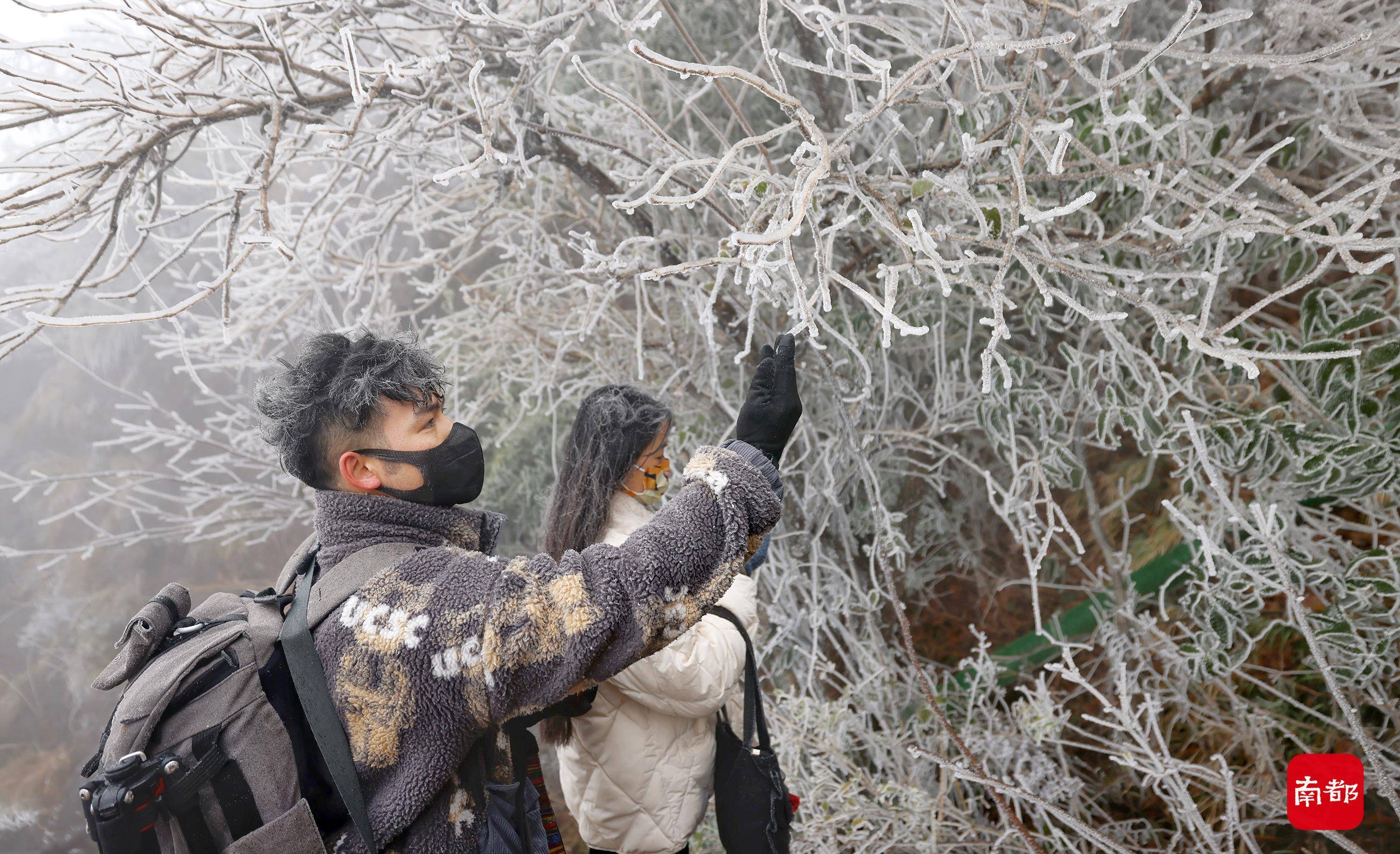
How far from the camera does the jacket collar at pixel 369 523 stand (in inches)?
45.3

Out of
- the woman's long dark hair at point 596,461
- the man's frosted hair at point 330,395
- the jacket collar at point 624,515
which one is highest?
the man's frosted hair at point 330,395

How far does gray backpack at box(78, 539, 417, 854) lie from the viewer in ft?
3.01

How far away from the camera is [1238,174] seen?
133 centimetres

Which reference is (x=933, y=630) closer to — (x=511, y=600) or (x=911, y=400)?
(x=911, y=400)

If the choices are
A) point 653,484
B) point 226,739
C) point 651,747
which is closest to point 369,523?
point 226,739

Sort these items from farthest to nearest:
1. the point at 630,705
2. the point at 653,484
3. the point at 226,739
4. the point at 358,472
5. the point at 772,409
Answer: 1. the point at 653,484
2. the point at 630,705
3. the point at 772,409
4. the point at 358,472
5. the point at 226,739

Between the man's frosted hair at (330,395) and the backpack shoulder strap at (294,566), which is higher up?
the man's frosted hair at (330,395)

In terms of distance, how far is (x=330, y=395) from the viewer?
1169 mm

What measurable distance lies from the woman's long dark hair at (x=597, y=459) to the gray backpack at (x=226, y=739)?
22.7 inches

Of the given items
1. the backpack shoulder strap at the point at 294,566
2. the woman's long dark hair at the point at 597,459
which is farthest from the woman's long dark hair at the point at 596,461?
the backpack shoulder strap at the point at 294,566

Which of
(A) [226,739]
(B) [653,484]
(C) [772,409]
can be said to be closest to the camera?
(A) [226,739]

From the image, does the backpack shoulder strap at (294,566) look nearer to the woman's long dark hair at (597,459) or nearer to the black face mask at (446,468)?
the black face mask at (446,468)

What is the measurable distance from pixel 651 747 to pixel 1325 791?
61.6 inches

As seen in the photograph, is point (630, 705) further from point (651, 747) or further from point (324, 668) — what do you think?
point (324, 668)
